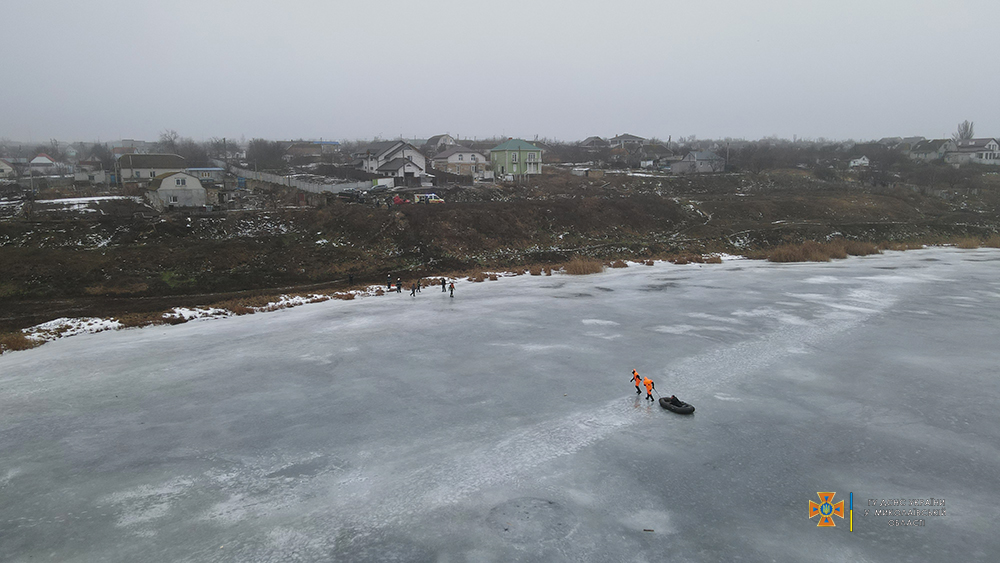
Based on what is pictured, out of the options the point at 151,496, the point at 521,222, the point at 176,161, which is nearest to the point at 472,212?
the point at 521,222

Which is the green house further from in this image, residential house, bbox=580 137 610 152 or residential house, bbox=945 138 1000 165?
residential house, bbox=945 138 1000 165

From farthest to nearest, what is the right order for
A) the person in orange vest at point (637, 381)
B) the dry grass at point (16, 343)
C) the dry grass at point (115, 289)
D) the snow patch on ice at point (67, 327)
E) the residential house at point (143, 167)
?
the residential house at point (143, 167) → the dry grass at point (115, 289) → the snow patch on ice at point (67, 327) → the dry grass at point (16, 343) → the person in orange vest at point (637, 381)

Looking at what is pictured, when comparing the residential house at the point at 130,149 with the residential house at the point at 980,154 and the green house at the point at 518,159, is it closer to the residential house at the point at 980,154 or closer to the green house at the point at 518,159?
the green house at the point at 518,159

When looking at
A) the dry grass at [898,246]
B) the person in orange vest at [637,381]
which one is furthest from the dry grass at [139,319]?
the dry grass at [898,246]

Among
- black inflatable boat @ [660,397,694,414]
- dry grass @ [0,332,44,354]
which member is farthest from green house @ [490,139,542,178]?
black inflatable boat @ [660,397,694,414]

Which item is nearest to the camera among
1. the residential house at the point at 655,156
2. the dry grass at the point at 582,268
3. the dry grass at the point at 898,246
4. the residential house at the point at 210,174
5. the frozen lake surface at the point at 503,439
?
the frozen lake surface at the point at 503,439

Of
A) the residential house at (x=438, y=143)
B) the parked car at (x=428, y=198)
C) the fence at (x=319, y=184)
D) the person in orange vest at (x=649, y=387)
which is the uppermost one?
the residential house at (x=438, y=143)

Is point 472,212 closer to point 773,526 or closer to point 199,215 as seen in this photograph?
point 199,215
